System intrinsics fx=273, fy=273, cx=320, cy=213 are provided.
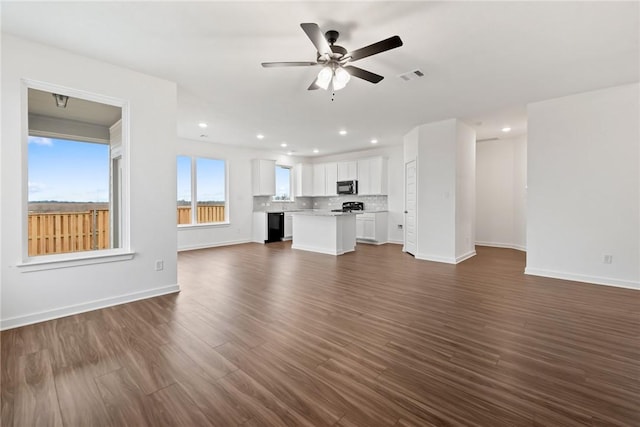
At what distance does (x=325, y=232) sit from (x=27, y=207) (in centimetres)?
488

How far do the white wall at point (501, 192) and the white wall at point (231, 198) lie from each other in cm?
612

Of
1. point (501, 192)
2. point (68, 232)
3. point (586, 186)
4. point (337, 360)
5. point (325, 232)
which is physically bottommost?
point (337, 360)

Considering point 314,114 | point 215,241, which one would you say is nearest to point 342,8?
point 314,114

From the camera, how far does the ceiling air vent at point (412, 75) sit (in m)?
3.33

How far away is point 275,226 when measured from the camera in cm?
830

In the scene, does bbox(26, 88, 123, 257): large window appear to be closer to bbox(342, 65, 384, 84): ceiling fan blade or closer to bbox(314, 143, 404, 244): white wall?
bbox(342, 65, 384, 84): ceiling fan blade

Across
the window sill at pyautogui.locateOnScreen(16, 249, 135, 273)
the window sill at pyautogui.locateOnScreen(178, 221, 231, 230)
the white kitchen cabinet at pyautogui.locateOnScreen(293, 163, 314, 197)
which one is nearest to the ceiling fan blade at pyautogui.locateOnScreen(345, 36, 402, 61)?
Answer: the window sill at pyautogui.locateOnScreen(16, 249, 135, 273)

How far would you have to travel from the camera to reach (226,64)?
3.15m

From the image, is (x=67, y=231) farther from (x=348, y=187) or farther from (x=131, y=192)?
(x=348, y=187)

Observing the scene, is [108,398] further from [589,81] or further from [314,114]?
[589,81]

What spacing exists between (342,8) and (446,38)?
1125 millimetres

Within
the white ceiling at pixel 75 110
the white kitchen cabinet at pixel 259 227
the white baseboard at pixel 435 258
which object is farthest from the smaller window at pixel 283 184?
the white ceiling at pixel 75 110

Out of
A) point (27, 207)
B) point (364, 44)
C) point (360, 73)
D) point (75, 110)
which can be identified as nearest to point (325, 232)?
point (360, 73)

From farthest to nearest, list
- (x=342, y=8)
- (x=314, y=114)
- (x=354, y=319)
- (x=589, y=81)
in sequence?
(x=314, y=114) < (x=589, y=81) < (x=354, y=319) < (x=342, y=8)
